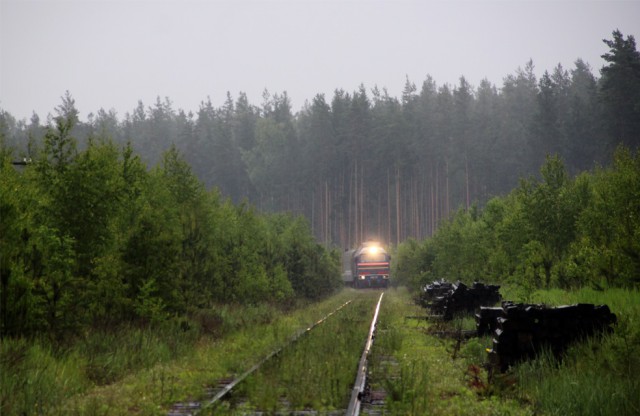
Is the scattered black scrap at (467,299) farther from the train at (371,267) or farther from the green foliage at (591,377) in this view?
the train at (371,267)

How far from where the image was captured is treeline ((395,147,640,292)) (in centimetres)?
2236

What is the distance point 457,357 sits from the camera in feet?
47.6

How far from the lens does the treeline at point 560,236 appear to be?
22359mm

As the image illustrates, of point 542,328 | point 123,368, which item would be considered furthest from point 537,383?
point 123,368

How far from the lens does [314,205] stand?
11744cm

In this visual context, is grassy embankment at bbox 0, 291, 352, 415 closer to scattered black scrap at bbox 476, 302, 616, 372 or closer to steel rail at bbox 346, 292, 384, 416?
steel rail at bbox 346, 292, 384, 416

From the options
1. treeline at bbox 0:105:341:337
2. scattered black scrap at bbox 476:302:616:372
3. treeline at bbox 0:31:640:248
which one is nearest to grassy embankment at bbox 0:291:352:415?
treeline at bbox 0:105:341:337

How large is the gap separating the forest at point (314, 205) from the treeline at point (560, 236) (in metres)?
0.09

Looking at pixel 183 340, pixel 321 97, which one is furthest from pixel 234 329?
pixel 321 97

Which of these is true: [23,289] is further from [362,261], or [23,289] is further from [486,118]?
[486,118]

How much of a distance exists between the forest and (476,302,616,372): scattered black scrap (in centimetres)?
883

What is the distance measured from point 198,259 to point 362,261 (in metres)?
50.9

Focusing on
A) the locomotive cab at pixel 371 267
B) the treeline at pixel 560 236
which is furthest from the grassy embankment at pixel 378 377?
the locomotive cab at pixel 371 267

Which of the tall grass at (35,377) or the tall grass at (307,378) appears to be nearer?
the tall grass at (35,377)
